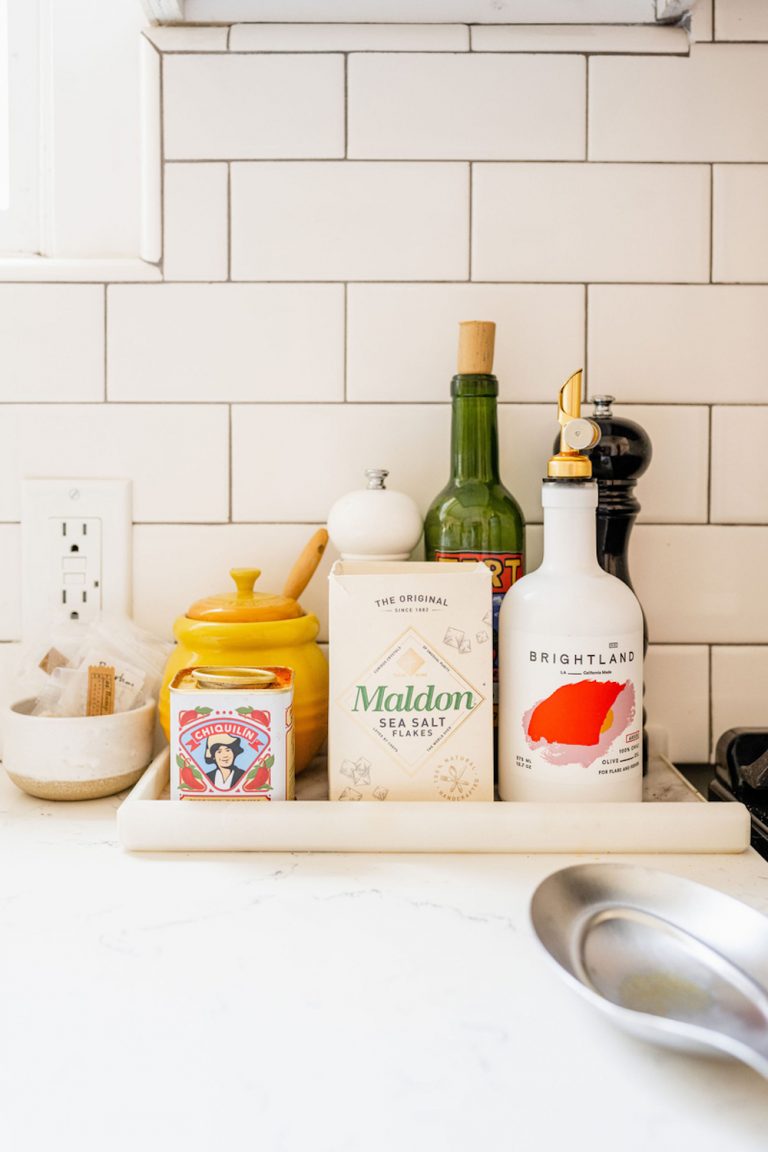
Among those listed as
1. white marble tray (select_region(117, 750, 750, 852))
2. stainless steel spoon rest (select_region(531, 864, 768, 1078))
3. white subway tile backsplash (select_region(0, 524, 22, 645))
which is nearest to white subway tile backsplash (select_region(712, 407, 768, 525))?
white marble tray (select_region(117, 750, 750, 852))

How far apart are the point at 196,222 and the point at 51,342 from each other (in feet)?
0.58

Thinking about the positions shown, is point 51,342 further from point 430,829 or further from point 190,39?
point 430,829

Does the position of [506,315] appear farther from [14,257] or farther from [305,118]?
[14,257]

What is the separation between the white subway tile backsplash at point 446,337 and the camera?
2.79ft

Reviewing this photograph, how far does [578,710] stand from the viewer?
66 centimetres

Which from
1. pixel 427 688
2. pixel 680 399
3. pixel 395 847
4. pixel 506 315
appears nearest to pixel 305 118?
pixel 506 315

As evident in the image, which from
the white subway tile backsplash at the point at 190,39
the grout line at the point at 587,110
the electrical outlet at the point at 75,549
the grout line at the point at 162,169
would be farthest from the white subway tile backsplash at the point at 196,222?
the grout line at the point at 587,110

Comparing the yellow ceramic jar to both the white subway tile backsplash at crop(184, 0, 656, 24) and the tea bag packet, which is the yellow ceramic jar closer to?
the tea bag packet

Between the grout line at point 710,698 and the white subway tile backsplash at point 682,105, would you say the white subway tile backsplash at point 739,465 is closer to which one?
the grout line at point 710,698

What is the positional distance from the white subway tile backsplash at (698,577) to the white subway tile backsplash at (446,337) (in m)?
0.18

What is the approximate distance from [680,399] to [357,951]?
0.59m

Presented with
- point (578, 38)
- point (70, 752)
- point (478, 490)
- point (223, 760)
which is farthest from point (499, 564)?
point (578, 38)

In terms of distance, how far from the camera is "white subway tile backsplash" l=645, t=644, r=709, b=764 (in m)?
0.88

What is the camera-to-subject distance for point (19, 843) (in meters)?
0.67
